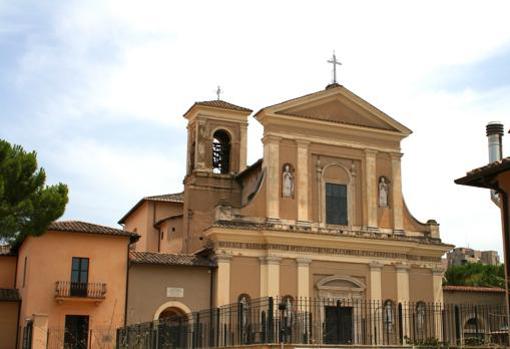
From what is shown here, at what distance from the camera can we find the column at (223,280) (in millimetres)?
28312

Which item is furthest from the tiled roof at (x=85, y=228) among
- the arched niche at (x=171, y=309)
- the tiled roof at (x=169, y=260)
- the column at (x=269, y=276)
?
the column at (x=269, y=276)

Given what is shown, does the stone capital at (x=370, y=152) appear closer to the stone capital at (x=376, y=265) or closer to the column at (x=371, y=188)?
the column at (x=371, y=188)

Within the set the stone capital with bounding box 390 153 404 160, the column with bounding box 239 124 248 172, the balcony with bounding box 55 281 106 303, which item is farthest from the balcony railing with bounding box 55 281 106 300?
the stone capital with bounding box 390 153 404 160

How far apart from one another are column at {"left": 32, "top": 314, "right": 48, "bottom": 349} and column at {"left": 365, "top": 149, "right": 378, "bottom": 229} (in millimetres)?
13452

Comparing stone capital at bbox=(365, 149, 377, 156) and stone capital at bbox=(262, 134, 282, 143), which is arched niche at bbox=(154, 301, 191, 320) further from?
stone capital at bbox=(365, 149, 377, 156)

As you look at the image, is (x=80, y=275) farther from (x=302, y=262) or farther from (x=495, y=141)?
(x=495, y=141)

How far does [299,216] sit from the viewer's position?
3030cm

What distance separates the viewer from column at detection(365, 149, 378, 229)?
103 feet

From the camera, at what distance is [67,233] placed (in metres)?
27.4

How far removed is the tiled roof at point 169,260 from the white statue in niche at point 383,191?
8.02m

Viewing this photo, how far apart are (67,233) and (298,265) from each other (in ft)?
28.9

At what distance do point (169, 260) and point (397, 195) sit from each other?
406 inches

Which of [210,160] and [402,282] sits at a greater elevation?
[210,160]

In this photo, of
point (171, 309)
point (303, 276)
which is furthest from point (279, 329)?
point (303, 276)
